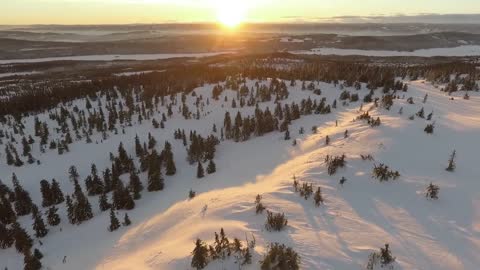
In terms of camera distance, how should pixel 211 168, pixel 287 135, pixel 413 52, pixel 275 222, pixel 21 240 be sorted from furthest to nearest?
pixel 413 52
pixel 287 135
pixel 211 168
pixel 21 240
pixel 275 222

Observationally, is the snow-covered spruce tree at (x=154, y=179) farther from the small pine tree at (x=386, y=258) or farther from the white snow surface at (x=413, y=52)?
the white snow surface at (x=413, y=52)

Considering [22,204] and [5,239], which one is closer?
[5,239]

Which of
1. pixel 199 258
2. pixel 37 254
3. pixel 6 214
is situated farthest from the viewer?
pixel 6 214

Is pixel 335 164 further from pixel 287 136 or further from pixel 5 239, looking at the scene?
pixel 5 239

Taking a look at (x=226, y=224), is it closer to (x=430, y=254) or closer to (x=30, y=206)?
(x=430, y=254)

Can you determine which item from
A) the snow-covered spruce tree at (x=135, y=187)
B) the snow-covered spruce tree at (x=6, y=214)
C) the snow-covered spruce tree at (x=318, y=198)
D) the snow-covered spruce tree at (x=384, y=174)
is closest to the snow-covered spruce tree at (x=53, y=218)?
the snow-covered spruce tree at (x=6, y=214)

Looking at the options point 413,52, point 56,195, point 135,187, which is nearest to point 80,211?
point 135,187

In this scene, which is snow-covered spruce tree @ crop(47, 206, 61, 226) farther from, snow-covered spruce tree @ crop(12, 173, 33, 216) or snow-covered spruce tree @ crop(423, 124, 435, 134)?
snow-covered spruce tree @ crop(423, 124, 435, 134)

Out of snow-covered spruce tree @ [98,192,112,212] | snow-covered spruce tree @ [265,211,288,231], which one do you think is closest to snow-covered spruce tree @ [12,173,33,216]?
snow-covered spruce tree @ [98,192,112,212]
